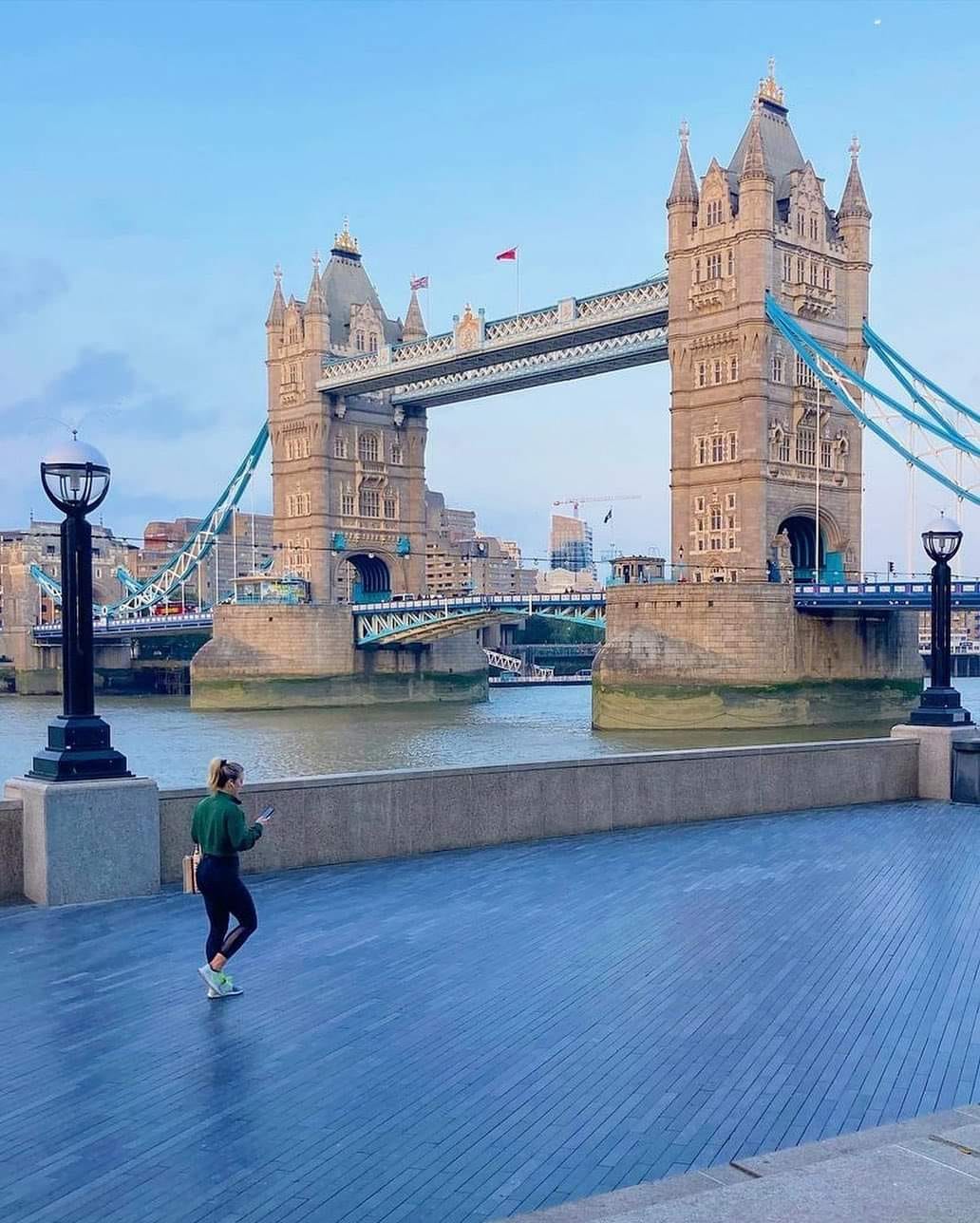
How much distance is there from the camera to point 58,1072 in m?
4.90

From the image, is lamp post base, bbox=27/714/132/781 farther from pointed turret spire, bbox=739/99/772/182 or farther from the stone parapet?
pointed turret spire, bbox=739/99/772/182

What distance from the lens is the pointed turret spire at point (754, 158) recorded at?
43.2 metres

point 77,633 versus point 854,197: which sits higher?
point 854,197

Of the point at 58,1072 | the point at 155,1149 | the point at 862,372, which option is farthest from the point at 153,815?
the point at 862,372

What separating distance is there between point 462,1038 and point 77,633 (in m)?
4.06

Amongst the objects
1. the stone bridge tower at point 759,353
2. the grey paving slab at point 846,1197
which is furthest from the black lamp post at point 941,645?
the stone bridge tower at point 759,353

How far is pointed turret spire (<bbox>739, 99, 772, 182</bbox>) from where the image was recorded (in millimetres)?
43250

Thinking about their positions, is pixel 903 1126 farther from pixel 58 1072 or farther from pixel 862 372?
pixel 862 372

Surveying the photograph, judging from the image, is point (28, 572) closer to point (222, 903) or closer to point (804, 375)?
point (804, 375)

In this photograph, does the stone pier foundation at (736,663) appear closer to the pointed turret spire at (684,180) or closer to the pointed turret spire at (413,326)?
the pointed turret spire at (684,180)

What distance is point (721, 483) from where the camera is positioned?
146 feet

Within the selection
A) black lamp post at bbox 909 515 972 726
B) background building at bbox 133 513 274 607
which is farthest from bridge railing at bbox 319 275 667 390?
background building at bbox 133 513 274 607

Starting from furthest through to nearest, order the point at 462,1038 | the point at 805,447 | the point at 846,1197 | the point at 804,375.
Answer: the point at 805,447, the point at 804,375, the point at 462,1038, the point at 846,1197

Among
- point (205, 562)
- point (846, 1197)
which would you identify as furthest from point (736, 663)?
point (205, 562)
